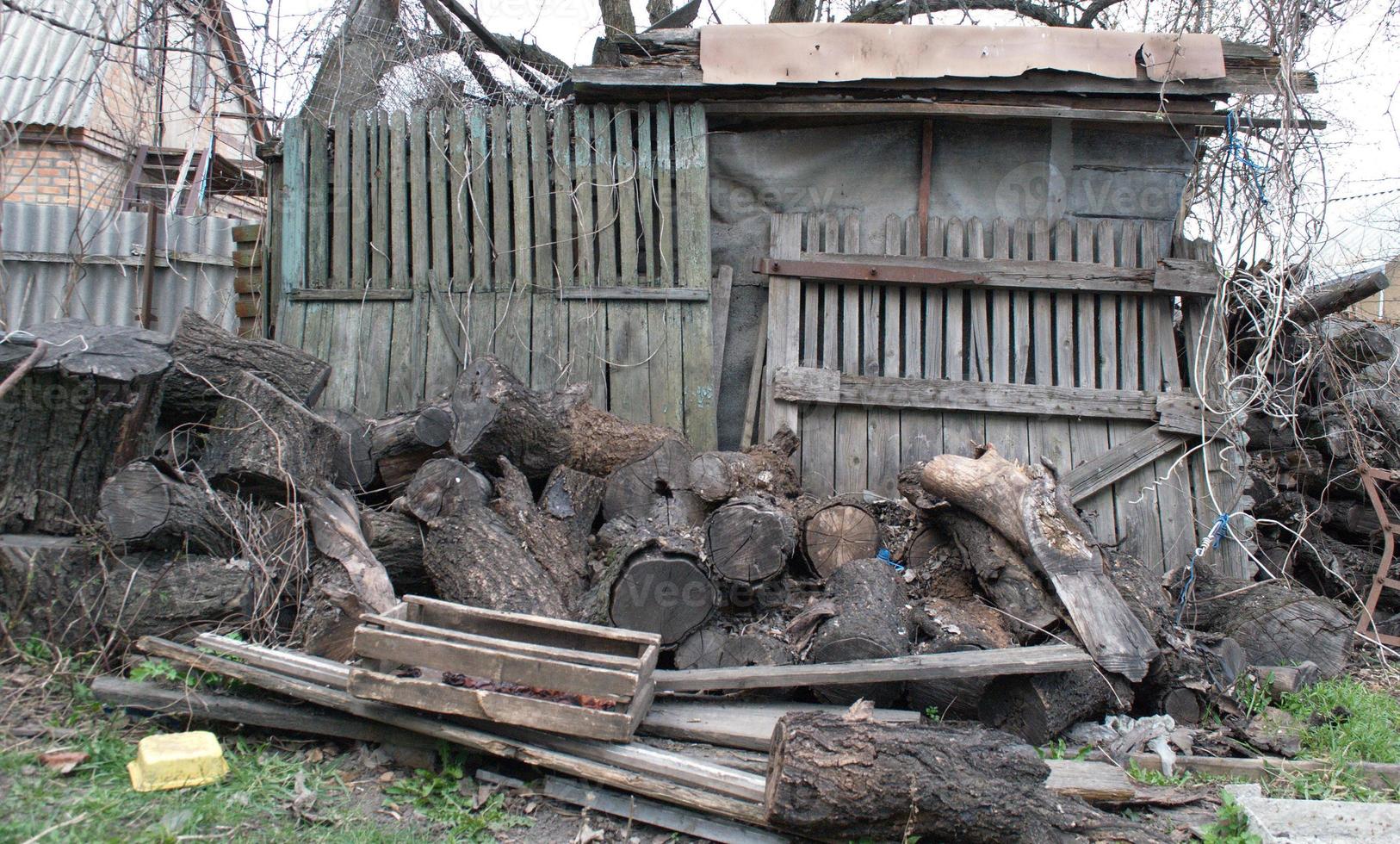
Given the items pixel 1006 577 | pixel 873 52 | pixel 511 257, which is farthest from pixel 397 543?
pixel 873 52

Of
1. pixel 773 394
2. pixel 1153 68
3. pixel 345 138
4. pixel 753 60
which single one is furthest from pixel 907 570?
pixel 345 138

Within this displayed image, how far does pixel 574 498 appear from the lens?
4.59 metres

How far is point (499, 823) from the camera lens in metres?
2.93

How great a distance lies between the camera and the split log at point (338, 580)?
142 inches

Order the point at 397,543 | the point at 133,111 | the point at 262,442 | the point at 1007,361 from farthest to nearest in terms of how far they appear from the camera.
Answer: the point at 133,111 → the point at 1007,361 → the point at 397,543 → the point at 262,442

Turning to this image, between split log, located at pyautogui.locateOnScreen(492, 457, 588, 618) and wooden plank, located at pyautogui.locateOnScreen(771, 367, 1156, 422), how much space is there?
1.83 m

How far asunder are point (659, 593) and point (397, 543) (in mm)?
1296

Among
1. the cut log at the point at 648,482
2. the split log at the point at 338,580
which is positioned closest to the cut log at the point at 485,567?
the split log at the point at 338,580

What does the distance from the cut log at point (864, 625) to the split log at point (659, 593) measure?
0.53 m

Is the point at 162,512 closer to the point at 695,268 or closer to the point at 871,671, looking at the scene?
the point at 871,671

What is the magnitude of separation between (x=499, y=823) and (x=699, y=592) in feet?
4.09

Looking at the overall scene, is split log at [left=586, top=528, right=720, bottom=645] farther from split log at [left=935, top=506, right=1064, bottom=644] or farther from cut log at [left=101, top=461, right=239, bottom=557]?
cut log at [left=101, top=461, right=239, bottom=557]

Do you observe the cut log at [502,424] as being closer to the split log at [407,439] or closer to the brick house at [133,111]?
the split log at [407,439]

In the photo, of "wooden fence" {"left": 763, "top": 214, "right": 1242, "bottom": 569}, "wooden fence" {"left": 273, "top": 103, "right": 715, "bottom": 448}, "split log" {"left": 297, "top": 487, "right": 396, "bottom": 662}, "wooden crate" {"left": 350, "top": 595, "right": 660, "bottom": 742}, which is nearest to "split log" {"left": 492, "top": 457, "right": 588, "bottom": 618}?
"split log" {"left": 297, "top": 487, "right": 396, "bottom": 662}
